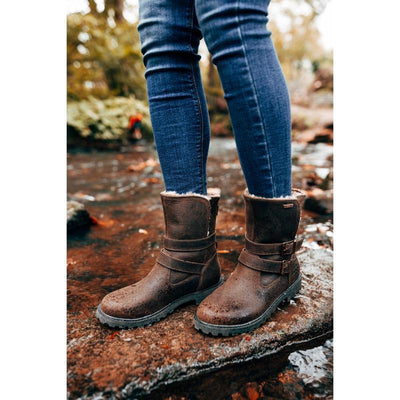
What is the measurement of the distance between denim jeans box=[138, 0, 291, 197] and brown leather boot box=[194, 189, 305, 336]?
63 mm

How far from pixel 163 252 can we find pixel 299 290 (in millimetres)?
503

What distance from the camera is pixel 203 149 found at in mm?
1082

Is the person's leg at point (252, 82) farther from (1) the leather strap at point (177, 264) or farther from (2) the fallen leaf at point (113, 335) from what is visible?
(2) the fallen leaf at point (113, 335)

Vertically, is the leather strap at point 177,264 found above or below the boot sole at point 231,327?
above

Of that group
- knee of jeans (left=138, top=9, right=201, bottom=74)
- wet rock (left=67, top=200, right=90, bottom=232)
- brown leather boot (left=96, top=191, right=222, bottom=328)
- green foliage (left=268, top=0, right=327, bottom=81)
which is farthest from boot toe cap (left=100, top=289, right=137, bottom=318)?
green foliage (left=268, top=0, right=327, bottom=81)

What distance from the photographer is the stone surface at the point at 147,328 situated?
0.80 m

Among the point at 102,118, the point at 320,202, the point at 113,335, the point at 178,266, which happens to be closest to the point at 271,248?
the point at 178,266

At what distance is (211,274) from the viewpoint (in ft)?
3.71

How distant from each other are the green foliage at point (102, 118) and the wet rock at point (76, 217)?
15.4ft

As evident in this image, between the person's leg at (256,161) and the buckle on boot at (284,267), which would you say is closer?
the person's leg at (256,161)

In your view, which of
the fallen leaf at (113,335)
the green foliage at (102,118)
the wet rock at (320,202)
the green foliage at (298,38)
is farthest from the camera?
the green foliage at (298,38)

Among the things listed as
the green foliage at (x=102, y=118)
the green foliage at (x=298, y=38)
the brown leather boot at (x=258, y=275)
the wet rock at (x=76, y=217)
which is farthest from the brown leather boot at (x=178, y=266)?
the green foliage at (x=298, y=38)

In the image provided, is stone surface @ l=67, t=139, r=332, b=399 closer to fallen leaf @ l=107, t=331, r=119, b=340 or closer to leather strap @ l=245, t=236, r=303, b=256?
fallen leaf @ l=107, t=331, r=119, b=340

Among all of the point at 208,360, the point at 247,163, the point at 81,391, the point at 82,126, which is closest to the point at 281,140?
the point at 247,163
